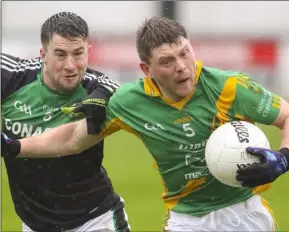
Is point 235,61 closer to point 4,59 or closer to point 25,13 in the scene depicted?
point 25,13

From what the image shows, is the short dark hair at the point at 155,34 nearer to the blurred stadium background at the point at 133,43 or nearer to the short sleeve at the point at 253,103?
the short sleeve at the point at 253,103

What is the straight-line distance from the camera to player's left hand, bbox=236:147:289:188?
17.6ft

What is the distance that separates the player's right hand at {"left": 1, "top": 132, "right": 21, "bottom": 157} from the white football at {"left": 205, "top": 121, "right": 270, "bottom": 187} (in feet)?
4.50

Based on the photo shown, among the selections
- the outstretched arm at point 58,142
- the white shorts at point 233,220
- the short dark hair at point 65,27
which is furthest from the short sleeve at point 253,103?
the short dark hair at point 65,27

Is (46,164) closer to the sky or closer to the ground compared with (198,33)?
closer to the sky

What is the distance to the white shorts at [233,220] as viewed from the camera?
588 centimetres

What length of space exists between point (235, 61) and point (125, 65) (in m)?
2.59

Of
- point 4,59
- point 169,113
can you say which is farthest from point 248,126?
point 4,59

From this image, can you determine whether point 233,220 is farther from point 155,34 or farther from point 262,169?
point 155,34

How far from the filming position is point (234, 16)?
24047 mm

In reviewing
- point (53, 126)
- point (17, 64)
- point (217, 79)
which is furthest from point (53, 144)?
point (217, 79)

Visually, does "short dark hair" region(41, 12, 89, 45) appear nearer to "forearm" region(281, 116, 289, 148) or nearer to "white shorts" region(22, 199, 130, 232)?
"white shorts" region(22, 199, 130, 232)

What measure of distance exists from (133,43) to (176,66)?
15.1 metres

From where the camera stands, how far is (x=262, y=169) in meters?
5.36
